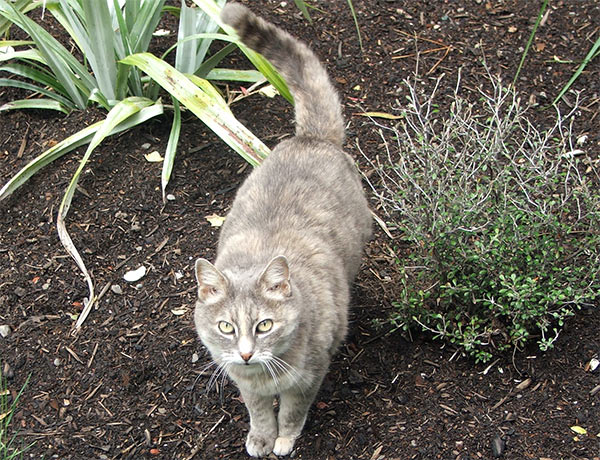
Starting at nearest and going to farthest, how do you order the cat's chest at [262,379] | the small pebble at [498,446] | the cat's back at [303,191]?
the cat's chest at [262,379]
the small pebble at [498,446]
the cat's back at [303,191]

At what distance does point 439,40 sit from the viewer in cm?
570

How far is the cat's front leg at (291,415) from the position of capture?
12.1ft

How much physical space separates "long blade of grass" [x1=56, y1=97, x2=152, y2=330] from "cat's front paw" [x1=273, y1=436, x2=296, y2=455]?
4.28 ft

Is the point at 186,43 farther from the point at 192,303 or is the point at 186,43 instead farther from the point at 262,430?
the point at 262,430

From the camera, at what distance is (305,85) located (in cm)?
436

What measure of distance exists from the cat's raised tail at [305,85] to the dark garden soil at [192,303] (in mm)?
779

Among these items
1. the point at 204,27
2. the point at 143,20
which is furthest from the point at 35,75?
the point at 204,27

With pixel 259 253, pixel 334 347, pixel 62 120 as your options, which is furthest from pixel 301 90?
pixel 62 120

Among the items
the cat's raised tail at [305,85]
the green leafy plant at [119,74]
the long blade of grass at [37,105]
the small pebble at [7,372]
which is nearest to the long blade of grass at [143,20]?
the green leafy plant at [119,74]

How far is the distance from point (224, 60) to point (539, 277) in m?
2.82

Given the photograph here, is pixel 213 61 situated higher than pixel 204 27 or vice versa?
pixel 204 27

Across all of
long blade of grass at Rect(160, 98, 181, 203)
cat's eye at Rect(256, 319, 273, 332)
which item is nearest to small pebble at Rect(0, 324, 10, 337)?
long blade of grass at Rect(160, 98, 181, 203)

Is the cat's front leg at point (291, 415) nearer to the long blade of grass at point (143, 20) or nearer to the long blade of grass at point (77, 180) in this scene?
the long blade of grass at point (77, 180)

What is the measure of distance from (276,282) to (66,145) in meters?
2.13
